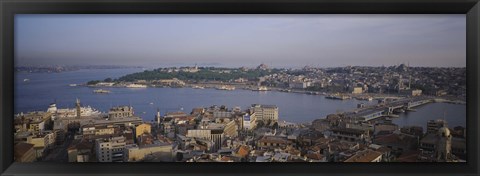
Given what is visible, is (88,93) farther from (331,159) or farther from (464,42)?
(464,42)

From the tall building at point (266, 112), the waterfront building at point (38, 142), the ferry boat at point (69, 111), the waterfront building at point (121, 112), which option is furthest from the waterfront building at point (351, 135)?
the waterfront building at point (38, 142)

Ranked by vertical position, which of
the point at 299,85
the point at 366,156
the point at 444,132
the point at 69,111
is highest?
the point at 299,85

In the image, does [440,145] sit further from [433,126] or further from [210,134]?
[210,134]

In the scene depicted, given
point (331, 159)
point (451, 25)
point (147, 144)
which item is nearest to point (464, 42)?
point (451, 25)

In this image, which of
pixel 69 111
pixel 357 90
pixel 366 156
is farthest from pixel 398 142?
pixel 69 111

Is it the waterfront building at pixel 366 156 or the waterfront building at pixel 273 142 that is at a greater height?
the waterfront building at pixel 273 142

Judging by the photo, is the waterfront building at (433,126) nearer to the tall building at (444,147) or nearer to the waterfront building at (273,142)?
the tall building at (444,147)
